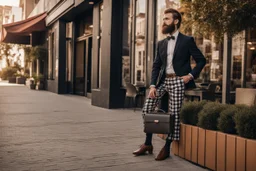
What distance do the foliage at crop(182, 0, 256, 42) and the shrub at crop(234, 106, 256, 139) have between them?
131 cm

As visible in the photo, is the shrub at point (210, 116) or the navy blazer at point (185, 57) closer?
the shrub at point (210, 116)

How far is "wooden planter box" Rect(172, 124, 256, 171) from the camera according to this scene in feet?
10.1

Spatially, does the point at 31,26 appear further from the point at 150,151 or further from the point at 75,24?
the point at 150,151

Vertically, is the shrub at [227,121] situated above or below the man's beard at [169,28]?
below

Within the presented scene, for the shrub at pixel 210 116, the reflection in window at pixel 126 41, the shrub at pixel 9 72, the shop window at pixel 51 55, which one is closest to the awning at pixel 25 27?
the shop window at pixel 51 55

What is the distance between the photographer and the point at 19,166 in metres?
3.52

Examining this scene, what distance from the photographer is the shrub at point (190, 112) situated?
398 cm

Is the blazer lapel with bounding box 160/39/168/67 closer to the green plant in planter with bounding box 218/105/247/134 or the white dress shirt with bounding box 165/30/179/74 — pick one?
the white dress shirt with bounding box 165/30/179/74

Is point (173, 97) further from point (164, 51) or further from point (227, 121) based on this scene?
point (227, 121)

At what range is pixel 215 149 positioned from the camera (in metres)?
3.46

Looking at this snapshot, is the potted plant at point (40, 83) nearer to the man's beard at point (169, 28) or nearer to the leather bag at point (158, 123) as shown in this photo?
the man's beard at point (169, 28)

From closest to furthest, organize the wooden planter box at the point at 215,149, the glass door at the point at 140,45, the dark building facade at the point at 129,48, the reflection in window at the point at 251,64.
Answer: the wooden planter box at the point at 215,149, the reflection in window at the point at 251,64, the dark building facade at the point at 129,48, the glass door at the point at 140,45

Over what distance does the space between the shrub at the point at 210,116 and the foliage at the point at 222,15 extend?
3.61 ft

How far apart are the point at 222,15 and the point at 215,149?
170 cm
